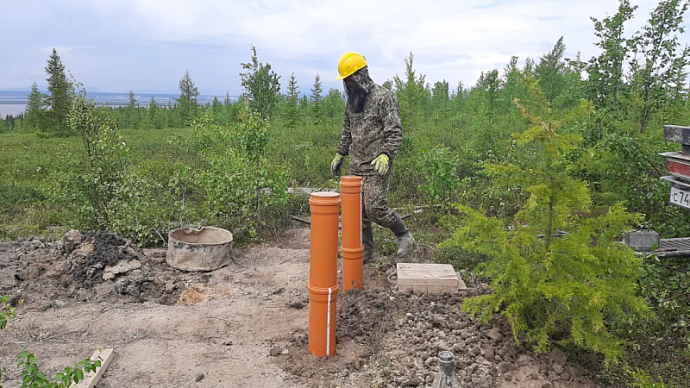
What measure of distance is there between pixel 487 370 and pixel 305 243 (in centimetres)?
359

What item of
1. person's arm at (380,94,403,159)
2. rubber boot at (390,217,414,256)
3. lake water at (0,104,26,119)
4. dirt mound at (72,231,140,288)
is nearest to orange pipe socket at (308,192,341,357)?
person's arm at (380,94,403,159)

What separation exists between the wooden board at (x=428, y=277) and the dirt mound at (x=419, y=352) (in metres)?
0.22

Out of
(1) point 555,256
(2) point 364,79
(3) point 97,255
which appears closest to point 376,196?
(2) point 364,79

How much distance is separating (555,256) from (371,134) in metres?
2.40

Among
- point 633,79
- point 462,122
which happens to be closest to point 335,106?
point 462,122

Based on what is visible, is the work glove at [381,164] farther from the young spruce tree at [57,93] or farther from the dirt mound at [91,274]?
the young spruce tree at [57,93]

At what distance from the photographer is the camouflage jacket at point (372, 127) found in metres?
4.73

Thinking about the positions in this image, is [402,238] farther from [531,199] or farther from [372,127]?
[531,199]

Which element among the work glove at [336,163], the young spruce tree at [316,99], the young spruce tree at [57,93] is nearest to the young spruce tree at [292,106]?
the young spruce tree at [316,99]

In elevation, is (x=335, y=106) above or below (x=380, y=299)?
above

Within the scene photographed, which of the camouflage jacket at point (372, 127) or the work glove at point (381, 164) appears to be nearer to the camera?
the work glove at point (381, 164)

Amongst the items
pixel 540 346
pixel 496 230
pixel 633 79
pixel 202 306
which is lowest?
pixel 202 306

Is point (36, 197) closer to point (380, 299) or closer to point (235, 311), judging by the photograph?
point (235, 311)

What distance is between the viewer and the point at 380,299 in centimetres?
404
